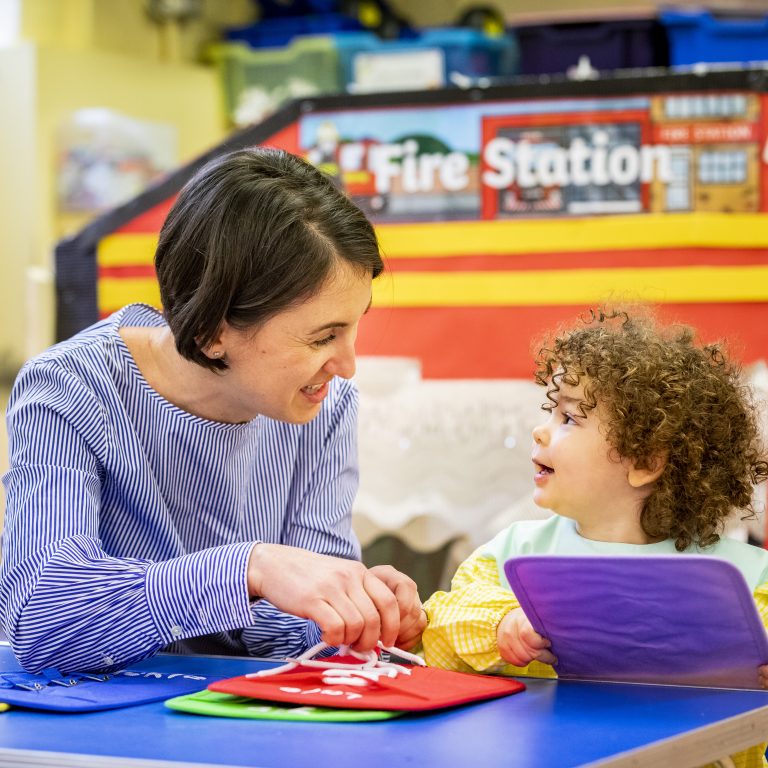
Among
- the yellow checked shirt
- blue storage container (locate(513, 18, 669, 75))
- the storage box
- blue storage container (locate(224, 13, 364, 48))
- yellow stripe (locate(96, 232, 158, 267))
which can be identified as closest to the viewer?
the yellow checked shirt

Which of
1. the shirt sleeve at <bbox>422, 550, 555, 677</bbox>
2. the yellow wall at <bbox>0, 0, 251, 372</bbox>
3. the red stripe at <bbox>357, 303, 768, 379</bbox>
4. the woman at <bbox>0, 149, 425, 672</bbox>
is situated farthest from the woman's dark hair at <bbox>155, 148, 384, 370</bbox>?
the yellow wall at <bbox>0, 0, 251, 372</bbox>

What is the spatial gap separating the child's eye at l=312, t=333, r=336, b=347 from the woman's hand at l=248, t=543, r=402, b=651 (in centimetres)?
32

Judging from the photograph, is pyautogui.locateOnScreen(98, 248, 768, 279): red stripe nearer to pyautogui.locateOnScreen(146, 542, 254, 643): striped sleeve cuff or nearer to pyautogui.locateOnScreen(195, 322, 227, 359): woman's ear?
pyautogui.locateOnScreen(195, 322, 227, 359): woman's ear

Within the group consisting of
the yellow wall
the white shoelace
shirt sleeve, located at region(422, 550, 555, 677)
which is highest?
the yellow wall

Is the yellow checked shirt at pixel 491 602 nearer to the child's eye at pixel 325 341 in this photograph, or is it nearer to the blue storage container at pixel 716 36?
the child's eye at pixel 325 341

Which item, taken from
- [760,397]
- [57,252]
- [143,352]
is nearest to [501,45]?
[57,252]

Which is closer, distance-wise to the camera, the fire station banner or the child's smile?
the child's smile

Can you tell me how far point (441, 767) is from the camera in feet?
3.14

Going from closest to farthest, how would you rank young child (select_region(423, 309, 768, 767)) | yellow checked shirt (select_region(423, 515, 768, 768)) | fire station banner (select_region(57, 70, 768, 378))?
yellow checked shirt (select_region(423, 515, 768, 768)) < young child (select_region(423, 309, 768, 767)) < fire station banner (select_region(57, 70, 768, 378))

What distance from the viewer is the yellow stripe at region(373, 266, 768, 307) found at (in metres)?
2.71

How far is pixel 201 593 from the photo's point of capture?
133cm

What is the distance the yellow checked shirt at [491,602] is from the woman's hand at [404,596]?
59 millimetres

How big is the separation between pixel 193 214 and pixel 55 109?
3.40 meters

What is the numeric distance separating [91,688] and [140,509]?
0.38 meters
